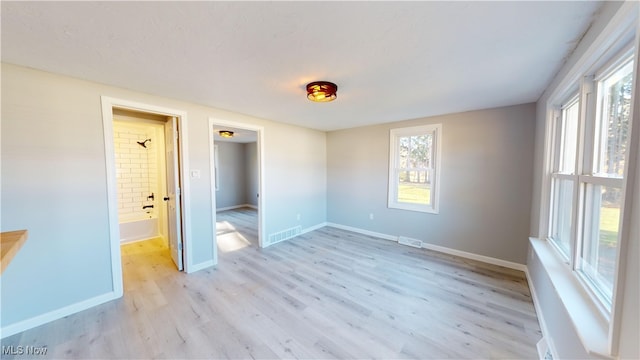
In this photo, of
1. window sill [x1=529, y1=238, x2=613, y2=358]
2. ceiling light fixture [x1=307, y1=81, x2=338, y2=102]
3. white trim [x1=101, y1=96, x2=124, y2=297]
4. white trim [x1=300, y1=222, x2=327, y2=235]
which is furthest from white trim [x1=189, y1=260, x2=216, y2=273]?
window sill [x1=529, y1=238, x2=613, y2=358]

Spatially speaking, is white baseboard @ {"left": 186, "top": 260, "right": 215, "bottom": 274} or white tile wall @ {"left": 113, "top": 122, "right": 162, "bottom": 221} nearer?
white baseboard @ {"left": 186, "top": 260, "right": 215, "bottom": 274}

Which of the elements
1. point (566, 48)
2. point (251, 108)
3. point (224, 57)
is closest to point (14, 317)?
point (224, 57)

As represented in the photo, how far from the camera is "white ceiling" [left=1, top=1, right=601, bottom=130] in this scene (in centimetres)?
121

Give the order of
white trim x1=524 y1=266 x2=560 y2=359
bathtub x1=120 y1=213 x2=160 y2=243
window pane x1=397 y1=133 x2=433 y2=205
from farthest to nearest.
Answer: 1. bathtub x1=120 y1=213 x2=160 y2=243
2. window pane x1=397 y1=133 x2=433 y2=205
3. white trim x1=524 y1=266 x2=560 y2=359

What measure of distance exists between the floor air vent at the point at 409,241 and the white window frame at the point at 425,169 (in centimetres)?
54

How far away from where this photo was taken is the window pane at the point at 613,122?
1.15 meters

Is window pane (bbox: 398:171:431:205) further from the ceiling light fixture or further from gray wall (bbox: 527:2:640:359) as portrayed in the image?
the ceiling light fixture

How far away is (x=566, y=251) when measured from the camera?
1.84 meters

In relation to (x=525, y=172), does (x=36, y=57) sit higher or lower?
higher

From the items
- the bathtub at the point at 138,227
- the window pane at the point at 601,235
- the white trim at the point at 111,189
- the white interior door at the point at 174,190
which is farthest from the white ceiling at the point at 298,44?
the bathtub at the point at 138,227

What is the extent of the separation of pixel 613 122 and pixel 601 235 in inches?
25.5

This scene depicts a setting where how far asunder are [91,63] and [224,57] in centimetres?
111

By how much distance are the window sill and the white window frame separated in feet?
6.14

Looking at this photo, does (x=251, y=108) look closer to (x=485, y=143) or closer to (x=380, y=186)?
(x=380, y=186)
